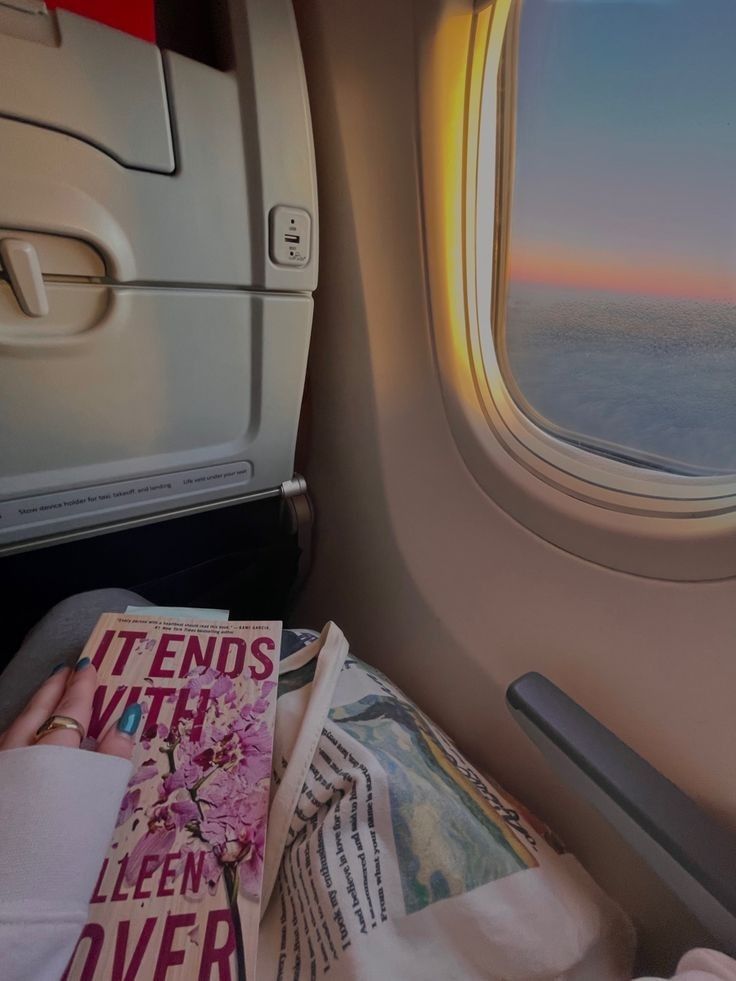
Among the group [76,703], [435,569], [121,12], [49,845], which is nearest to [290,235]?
[121,12]

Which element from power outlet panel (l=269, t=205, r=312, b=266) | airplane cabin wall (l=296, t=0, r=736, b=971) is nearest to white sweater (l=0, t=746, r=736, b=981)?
airplane cabin wall (l=296, t=0, r=736, b=971)

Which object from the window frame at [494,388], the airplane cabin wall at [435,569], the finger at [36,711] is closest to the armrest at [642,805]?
the airplane cabin wall at [435,569]

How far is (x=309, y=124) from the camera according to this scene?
0.85 metres

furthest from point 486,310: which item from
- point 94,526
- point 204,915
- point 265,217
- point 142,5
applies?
point 204,915

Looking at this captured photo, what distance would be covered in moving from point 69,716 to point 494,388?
73 centimetres

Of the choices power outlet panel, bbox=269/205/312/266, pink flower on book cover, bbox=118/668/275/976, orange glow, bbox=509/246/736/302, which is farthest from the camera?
power outlet panel, bbox=269/205/312/266

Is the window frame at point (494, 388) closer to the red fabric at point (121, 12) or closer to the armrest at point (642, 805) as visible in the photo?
the armrest at point (642, 805)

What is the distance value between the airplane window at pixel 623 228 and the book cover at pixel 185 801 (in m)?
0.59

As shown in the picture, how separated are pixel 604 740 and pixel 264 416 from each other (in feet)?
2.38

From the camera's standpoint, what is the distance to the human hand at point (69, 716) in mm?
602

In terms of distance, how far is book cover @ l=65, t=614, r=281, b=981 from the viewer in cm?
50

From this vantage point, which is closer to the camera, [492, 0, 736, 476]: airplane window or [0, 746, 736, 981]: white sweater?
[0, 746, 736, 981]: white sweater

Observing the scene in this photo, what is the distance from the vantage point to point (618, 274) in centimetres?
76

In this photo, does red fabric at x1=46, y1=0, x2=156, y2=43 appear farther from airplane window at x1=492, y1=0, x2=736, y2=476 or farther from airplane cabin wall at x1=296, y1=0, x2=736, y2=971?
airplane window at x1=492, y1=0, x2=736, y2=476
